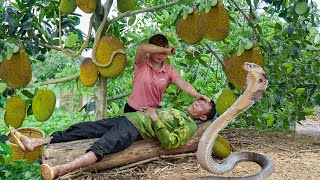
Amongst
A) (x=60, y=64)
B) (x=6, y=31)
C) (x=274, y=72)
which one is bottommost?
(x=60, y=64)

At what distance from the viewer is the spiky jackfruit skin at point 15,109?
11.8 ft

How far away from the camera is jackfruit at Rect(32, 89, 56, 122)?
3613mm

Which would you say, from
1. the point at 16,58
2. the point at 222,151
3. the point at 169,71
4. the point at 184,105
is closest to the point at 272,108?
the point at 184,105

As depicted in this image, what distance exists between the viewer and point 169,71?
3684 millimetres

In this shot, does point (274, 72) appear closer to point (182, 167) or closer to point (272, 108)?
point (272, 108)

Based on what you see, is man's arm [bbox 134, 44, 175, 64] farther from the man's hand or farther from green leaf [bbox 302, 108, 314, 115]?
green leaf [bbox 302, 108, 314, 115]

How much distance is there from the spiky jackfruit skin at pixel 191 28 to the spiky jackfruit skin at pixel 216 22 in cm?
12

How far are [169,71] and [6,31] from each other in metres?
1.20

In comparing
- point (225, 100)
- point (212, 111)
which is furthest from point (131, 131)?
point (225, 100)

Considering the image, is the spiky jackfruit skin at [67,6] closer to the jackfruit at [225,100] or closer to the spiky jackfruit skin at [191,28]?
the spiky jackfruit skin at [191,28]

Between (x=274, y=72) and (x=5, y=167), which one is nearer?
(x=5, y=167)

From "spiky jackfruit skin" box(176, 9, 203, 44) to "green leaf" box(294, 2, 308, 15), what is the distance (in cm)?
86

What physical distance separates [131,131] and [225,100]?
86cm

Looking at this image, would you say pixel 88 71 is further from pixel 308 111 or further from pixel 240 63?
pixel 308 111
